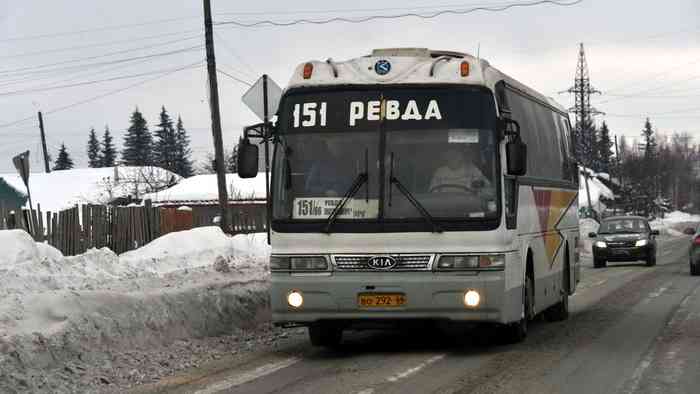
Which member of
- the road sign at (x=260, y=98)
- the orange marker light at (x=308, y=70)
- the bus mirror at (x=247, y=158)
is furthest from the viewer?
the road sign at (x=260, y=98)

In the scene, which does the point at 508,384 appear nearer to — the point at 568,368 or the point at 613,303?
the point at 568,368

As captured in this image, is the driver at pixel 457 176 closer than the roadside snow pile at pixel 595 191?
Yes

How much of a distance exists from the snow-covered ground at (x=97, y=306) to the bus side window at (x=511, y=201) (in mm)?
4231

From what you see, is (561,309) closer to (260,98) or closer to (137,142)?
(260,98)

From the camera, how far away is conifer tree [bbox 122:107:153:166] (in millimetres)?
135375

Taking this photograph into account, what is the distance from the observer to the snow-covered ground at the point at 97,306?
9.73 meters

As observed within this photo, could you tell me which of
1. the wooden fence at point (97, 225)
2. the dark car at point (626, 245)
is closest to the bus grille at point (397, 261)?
the wooden fence at point (97, 225)

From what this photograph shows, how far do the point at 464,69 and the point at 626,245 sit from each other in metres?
23.7

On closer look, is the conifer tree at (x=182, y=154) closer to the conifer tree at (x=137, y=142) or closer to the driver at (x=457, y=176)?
the conifer tree at (x=137, y=142)

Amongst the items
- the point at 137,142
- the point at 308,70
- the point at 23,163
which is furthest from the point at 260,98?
the point at 137,142

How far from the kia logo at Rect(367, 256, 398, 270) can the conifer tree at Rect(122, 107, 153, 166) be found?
126 metres

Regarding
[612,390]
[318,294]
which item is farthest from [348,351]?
[612,390]

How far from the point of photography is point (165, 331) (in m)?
12.3

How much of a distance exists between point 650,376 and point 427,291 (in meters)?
2.39
